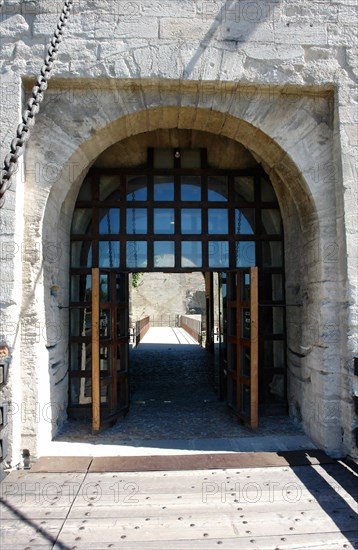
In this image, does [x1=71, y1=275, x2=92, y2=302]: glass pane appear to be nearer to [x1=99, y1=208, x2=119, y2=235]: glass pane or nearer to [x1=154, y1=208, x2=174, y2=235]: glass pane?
[x1=99, y1=208, x2=119, y2=235]: glass pane

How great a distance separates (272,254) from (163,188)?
160 cm

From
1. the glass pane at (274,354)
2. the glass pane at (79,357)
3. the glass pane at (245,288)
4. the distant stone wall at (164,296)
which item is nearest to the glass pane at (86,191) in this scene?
the glass pane at (79,357)

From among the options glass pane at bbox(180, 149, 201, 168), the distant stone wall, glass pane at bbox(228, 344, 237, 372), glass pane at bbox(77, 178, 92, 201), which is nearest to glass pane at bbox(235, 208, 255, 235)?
glass pane at bbox(180, 149, 201, 168)

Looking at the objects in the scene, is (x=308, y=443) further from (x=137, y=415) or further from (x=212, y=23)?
(x=212, y=23)

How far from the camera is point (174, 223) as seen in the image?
502 cm

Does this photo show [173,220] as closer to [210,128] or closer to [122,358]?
[210,128]

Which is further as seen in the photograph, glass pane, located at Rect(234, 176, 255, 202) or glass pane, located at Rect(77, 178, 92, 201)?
glass pane, located at Rect(234, 176, 255, 202)

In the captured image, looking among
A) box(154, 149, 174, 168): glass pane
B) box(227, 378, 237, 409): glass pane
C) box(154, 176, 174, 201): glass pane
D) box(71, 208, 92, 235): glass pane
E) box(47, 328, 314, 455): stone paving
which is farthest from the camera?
box(154, 149, 174, 168): glass pane

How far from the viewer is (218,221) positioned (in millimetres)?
5074

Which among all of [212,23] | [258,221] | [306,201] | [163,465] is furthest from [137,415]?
[212,23]

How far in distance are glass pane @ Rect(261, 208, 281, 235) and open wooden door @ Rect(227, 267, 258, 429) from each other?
0.82 meters

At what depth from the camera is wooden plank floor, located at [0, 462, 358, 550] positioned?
253 centimetres

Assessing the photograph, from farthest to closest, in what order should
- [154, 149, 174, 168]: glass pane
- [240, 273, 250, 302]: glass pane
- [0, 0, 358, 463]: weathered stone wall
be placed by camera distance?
[154, 149, 174, 168]: glass pane, [240, 273, 250, 302]: glass pane, [0, 0, 358, 463]: weathered stone wall

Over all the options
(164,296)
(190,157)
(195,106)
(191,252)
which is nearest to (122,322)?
(191,252)
